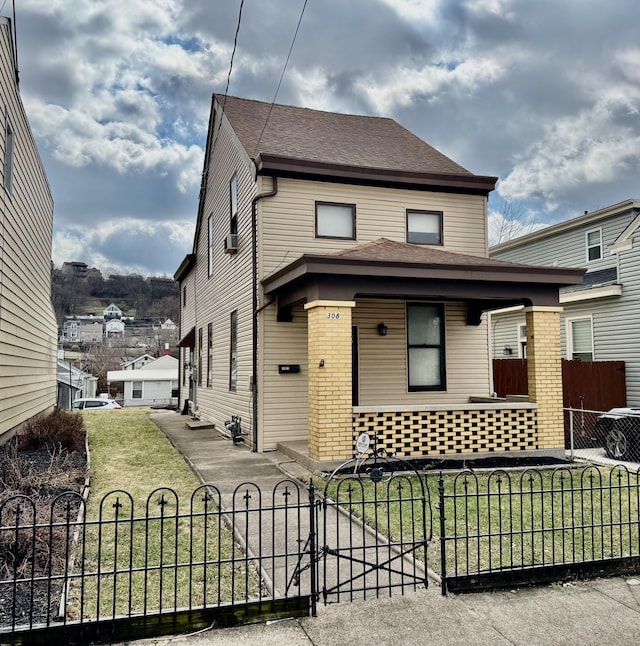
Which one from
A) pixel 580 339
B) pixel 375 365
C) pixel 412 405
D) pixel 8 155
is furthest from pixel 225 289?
pixel 580 339

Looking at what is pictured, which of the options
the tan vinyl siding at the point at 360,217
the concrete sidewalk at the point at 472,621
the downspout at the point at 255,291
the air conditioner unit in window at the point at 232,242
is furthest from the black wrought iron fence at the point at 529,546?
the air conditioner unit in window at the point at 232,242

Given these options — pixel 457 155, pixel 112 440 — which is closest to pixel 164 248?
pixel 457 155

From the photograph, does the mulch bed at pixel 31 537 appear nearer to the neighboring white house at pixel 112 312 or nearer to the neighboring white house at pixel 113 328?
the neighboring white house at pixel 113 328

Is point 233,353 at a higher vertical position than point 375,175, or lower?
lower

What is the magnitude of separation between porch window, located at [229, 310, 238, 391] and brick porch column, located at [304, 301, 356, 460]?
458cm

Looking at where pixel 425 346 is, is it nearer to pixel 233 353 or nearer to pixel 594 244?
pixel 233 353

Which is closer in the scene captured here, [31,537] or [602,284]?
[31,537]

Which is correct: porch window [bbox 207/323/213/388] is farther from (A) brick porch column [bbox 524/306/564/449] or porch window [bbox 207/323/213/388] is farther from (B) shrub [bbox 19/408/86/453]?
(A) brick porch column [bbox 524/306/564/449]

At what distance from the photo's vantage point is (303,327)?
11.9 meters

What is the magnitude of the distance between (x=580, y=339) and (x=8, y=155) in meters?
15.8

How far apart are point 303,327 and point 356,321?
1163 mm

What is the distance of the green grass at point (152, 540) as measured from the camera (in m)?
4.17

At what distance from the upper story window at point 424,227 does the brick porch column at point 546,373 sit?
334cm

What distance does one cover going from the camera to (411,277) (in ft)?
31.6
